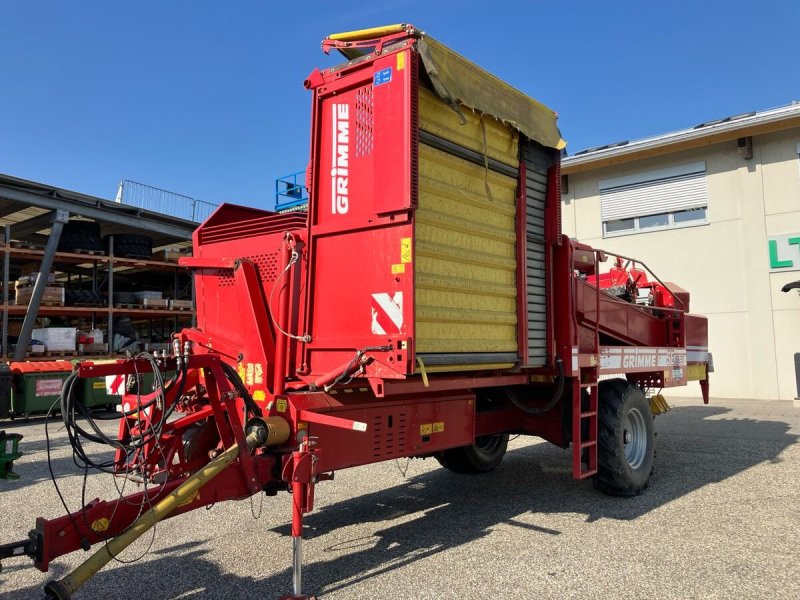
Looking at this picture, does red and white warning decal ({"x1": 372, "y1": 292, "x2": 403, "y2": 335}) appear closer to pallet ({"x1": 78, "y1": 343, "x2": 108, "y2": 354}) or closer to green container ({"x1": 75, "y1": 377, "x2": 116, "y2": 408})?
green container ({"x1": 75, "y1": 377, "x2": 116, "y2": 408})

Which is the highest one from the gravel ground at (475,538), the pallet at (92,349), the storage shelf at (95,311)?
the storage shelf at (95,311)

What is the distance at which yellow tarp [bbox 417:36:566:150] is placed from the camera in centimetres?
426

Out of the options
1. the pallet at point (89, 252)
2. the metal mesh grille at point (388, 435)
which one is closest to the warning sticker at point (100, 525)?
the metal mesh grille at point (388, 435)

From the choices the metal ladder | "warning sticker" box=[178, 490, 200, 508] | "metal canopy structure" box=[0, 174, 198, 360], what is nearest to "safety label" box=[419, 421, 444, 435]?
the metal ladder

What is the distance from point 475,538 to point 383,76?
3.61 meters

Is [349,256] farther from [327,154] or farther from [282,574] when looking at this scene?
[282,574]

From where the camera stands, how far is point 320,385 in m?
4.23

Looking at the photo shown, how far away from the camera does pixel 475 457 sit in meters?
7.08

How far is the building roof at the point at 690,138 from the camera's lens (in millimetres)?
14484

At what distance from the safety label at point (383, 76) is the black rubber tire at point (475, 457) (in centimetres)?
426

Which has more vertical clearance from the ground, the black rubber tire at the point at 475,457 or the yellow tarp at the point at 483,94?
the yellow tarp at the point at 483,94

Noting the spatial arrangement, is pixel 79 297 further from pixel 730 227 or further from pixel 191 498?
pixel 730 227

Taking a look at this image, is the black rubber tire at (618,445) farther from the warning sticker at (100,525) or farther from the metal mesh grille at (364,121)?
the warning sticker at (100,525)

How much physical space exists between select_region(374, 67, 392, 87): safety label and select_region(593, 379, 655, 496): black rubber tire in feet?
12.9
